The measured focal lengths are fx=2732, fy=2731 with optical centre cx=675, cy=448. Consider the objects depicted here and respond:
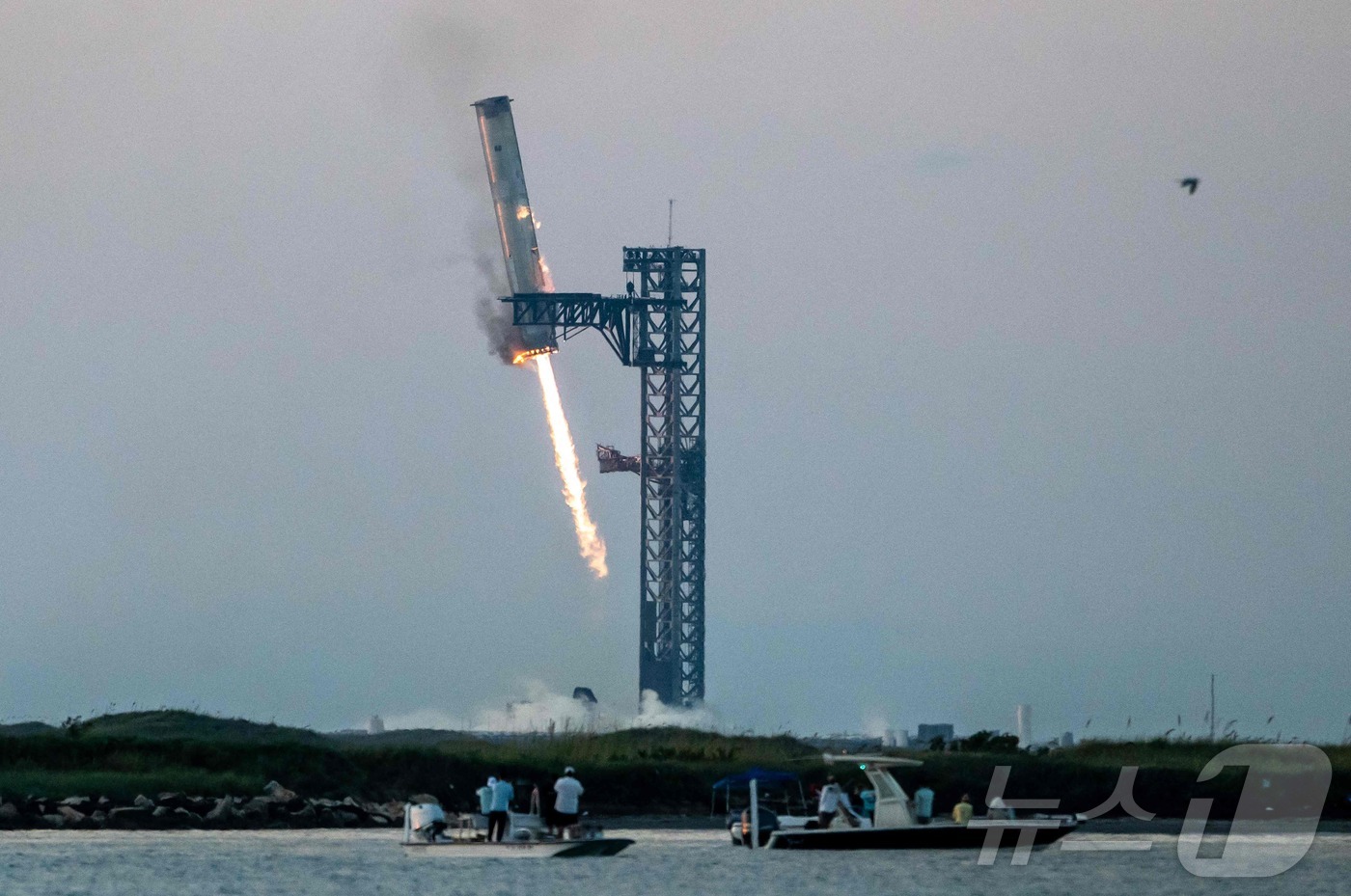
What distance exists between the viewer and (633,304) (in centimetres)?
10288

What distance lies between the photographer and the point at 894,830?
185ft

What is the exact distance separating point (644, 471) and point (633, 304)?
6.31m

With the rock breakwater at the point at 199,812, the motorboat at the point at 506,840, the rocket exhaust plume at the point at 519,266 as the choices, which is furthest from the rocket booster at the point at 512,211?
the motorboat at the point at 506,840

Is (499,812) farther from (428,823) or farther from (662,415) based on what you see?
(662,415)

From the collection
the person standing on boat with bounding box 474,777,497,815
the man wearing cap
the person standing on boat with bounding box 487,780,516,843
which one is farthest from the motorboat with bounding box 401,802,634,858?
the person standing on boat with bounding box 474,777,497,815

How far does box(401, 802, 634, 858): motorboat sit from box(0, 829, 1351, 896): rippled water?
13.1 inches

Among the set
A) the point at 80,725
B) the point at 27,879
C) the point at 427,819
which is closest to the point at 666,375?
the point at 80,725

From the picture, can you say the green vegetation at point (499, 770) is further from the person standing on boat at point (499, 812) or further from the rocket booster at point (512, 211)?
the rocket booster at point (512, 211)

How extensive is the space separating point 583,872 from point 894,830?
256 inches

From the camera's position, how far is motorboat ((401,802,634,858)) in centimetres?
5622

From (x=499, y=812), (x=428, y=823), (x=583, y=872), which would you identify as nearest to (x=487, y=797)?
(x=499, y=812)

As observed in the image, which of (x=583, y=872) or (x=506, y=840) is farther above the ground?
(x=506, y=840)

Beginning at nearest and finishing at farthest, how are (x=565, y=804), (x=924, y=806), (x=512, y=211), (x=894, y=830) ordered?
(x=565, y=804), (x=894, y=830), (x=924, y=806), (x=512, y=211)

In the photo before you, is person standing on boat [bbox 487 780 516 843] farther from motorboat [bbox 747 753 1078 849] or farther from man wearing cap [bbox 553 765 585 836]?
motorboat [bbox 747 753 1078 849]
